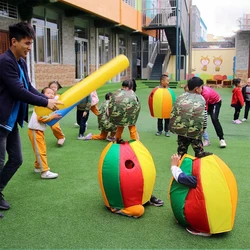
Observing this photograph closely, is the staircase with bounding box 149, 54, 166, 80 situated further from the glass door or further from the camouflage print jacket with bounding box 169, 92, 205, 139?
the camouflage print jacket with bounding box 169, 92, 205, 139

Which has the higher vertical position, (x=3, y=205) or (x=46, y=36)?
(x=46, y=36)

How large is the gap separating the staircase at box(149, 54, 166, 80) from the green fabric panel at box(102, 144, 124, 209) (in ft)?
78.4

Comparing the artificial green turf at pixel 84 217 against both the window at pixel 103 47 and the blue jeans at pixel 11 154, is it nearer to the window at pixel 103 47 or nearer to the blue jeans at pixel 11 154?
the blue jeans at pixel 11 154

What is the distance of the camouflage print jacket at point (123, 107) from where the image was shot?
655cm

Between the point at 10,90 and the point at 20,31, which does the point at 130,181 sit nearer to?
the point at 10,90

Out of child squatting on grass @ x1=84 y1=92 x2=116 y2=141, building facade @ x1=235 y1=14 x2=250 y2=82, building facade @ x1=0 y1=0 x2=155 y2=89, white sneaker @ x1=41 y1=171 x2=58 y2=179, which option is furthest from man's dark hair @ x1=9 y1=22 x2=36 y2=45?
building facade @ x1=235 y1=14 x2=250 y2=82

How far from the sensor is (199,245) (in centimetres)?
321

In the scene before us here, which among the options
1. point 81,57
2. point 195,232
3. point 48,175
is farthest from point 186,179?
point 81,57

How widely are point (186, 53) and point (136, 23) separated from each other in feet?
23.3

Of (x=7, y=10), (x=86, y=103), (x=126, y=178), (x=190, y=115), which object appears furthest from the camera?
(x=7, y=10)

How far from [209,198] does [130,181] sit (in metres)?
0.89

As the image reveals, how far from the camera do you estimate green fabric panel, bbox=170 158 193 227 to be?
337cm

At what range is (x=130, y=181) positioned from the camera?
368 centimetres

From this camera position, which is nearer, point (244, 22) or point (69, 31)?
point (69, 31)
